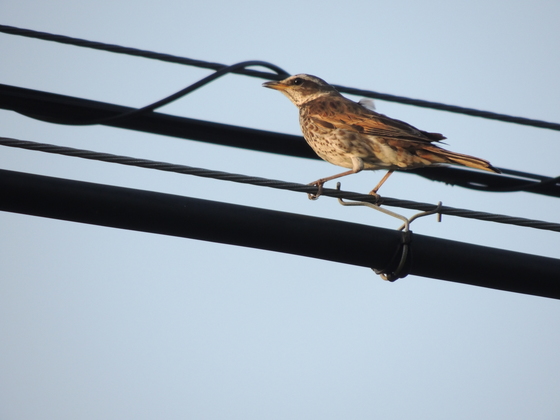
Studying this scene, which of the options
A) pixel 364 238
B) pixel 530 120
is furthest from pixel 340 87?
pixel 364 238

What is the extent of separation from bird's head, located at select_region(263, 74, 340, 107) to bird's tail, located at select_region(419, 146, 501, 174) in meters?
2.26

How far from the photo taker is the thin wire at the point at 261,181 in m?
4.12

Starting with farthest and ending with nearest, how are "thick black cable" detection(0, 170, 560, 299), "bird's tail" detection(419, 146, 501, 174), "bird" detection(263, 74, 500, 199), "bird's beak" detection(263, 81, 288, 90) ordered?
"bird's beak" detection(263, 81, 288, 90) < "bird" detection(263, 74, 500, 199) < "bird's tail" detection(419, 146, 501, 174) < "thick black cable" detection(0, 170, 560, 299)

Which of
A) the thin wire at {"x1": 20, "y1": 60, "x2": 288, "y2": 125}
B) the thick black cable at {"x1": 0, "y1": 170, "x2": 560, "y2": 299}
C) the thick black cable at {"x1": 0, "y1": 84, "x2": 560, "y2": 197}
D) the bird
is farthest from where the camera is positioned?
the bird

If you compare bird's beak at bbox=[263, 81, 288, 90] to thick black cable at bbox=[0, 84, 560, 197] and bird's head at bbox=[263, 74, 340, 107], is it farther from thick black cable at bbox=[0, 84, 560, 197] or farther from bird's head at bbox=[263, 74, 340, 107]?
thick black cable at bbox=[0, 84, 560, 197]

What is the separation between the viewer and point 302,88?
836 centimetres

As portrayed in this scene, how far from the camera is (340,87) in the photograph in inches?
258

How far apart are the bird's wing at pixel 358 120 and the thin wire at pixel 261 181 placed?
66.6 inches

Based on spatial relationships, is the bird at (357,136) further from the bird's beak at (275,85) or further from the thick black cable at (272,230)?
the thick black cable at (272,230)

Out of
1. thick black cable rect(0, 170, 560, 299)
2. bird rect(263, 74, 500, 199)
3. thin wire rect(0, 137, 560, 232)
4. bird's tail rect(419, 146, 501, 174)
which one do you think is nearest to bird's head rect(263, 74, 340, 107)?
bird rect(263, 74, 500, 199)

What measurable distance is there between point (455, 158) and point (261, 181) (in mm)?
2349

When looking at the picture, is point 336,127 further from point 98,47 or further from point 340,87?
point 98,47

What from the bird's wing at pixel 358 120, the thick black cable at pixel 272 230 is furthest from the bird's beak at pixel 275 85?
the thick black cable at pixel 272 230

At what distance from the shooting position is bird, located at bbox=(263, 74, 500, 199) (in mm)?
6457
